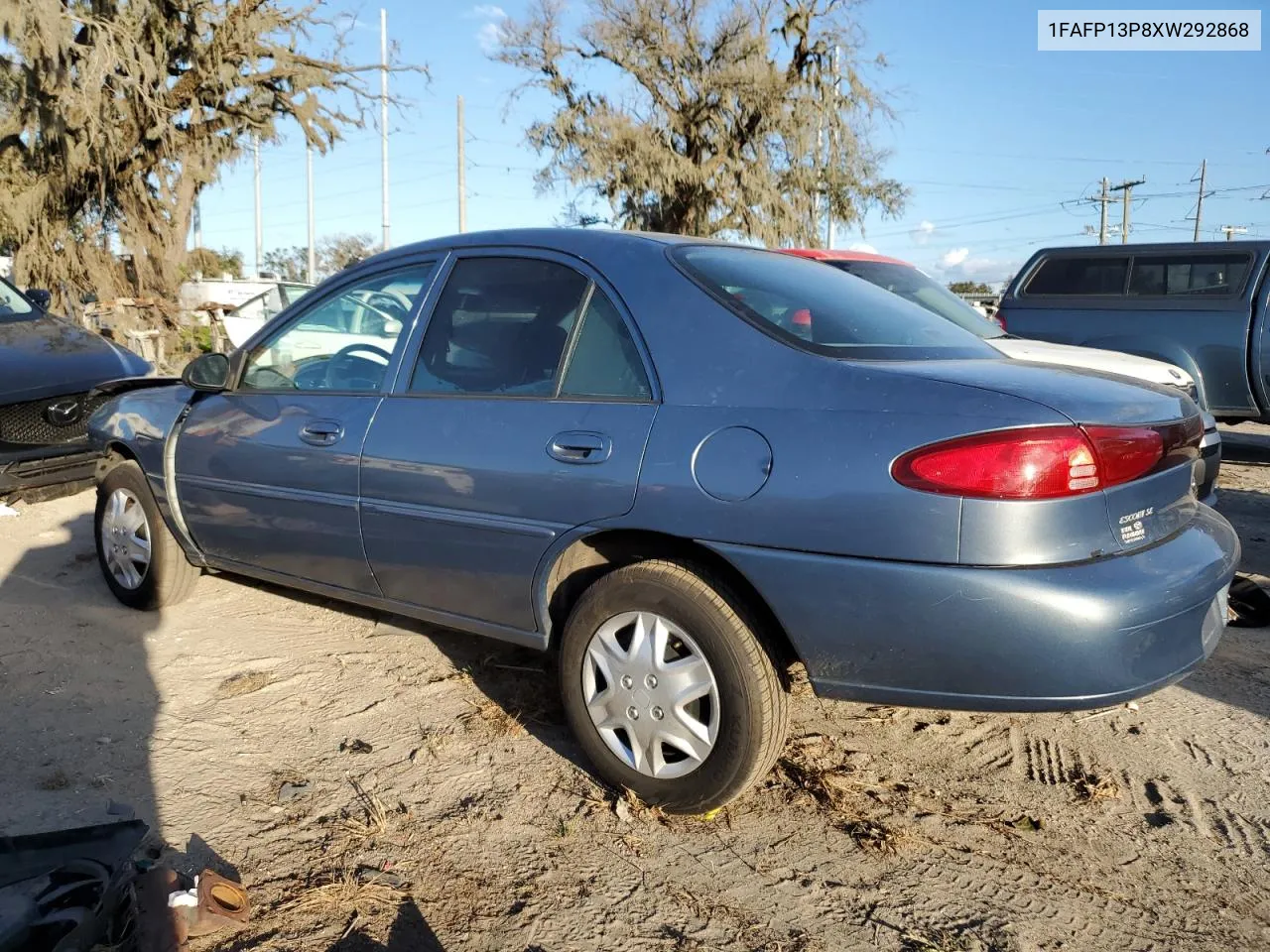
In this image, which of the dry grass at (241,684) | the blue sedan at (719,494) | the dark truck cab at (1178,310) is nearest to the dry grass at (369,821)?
the blue sedan at (719,494)

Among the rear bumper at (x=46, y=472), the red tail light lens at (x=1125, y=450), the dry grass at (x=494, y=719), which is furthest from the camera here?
the rear bumper at (x=46, y=472)

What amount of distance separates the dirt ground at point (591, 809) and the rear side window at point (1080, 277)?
4.92 metres

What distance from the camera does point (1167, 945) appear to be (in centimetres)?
219

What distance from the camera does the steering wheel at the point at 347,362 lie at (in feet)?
11.3

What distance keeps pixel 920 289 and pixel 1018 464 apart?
5579 mm

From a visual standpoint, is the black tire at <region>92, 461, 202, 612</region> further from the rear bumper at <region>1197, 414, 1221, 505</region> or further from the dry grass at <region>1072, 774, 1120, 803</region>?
the rear bumper at <region>1197, 414, 1221, 505</region>

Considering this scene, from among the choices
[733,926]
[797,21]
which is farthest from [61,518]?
[797,21]

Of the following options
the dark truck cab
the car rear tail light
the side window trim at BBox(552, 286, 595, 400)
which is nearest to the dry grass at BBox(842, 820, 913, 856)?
the car rear tail light

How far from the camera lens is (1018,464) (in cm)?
221

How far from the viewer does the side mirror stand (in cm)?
396

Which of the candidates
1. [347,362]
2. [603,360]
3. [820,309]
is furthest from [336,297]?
[820,309]

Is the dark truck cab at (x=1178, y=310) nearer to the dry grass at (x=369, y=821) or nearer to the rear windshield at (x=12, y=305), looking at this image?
the dry grass at (x=369, y=821)

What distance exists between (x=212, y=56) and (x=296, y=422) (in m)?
19.3

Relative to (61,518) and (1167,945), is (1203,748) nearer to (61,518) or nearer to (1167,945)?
(1167,945)
